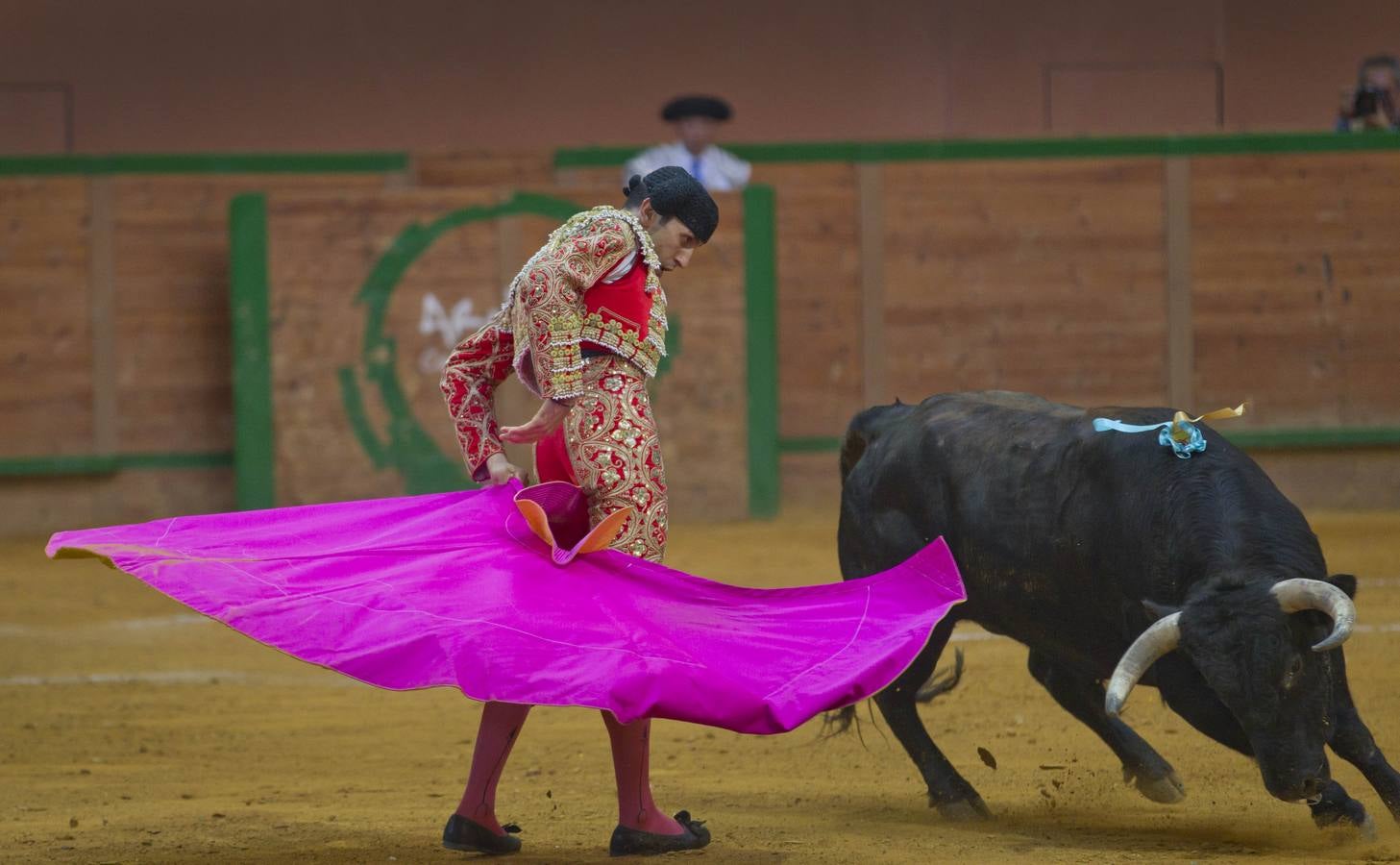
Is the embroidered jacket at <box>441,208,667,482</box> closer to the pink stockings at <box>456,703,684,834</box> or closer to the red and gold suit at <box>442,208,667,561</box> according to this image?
the red and gold suit at <box>442,208,667,561</box>

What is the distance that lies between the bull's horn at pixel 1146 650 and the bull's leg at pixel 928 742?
0.79 m

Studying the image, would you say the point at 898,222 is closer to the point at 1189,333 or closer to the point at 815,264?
the point at 815,264

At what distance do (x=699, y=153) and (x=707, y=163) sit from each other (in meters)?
0.14

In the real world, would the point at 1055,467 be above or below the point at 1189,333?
below

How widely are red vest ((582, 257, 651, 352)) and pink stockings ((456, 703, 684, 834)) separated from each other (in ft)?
2.53

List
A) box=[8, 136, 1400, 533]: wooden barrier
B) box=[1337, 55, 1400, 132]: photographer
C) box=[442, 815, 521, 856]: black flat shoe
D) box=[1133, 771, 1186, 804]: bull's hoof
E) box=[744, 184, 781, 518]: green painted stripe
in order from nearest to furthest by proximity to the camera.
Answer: box=[442, 815, 521, 856]: black flat shoe, box=[1133, 771, 1186, 804]: bull's hoof, box=[744, 184, 781, 518]: green painted stripe, box=[8, 136, 1400, 533]: wooden barrier, box=[1337, 55, 1400, 132]: photographer

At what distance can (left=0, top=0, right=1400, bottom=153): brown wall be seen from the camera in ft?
41.9

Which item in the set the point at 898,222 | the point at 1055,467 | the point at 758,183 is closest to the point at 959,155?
the point at 898,222

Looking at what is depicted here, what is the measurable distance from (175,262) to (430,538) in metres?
7.03

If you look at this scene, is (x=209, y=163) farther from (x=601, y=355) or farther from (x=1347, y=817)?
(x=1347, y=817)

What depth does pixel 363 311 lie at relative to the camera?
33.7 ft

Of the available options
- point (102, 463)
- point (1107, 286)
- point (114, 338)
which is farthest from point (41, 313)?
point (1107, 286)

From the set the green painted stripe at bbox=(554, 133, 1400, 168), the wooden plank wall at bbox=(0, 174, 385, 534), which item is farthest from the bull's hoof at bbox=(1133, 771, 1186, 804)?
the wooden plank wall at bbox=(0, 174, 385, 534)

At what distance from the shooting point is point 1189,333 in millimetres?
10734
